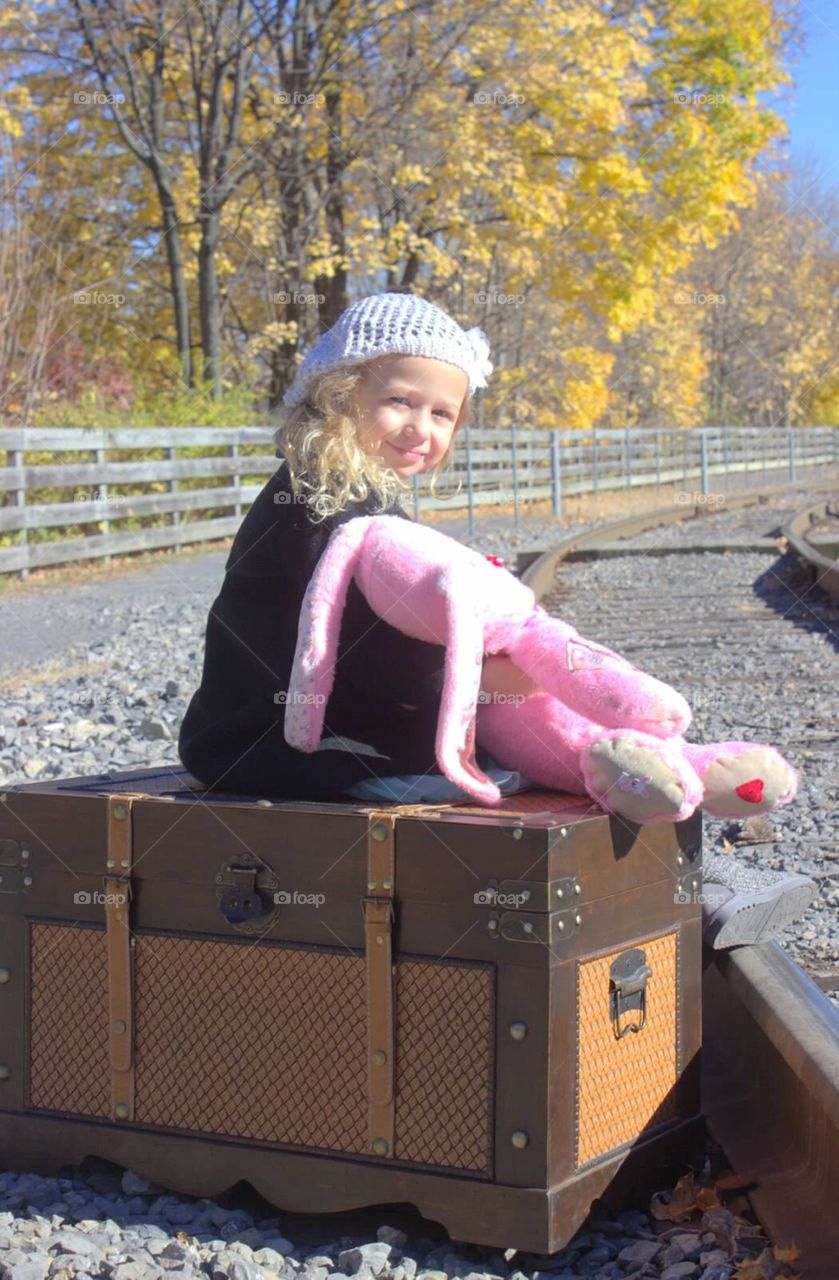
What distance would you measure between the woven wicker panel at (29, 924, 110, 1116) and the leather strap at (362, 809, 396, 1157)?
0.52 m

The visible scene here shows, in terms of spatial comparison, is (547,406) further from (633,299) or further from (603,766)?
(603,766)

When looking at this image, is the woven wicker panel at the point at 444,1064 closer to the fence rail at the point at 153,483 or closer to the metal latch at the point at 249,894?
the metal latch at the point at 249,894

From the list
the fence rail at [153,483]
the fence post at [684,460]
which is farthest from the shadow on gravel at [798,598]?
the fence post at [684,460]

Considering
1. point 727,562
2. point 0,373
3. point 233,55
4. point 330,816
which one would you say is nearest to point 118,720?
point 330,816

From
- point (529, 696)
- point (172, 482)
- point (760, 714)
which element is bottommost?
point (760, 714)

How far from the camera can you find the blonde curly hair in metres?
2.61

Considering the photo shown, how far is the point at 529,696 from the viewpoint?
8.57 ft

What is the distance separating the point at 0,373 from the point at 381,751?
1299 cm

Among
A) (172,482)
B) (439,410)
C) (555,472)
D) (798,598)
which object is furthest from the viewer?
(555,472)

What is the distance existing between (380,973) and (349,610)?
612 mm

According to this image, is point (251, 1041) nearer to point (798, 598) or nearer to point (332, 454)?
point (332, 454)

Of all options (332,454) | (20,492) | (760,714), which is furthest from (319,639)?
(20,492)

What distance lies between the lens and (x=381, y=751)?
8.59 feet

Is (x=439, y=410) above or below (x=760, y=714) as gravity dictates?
above
